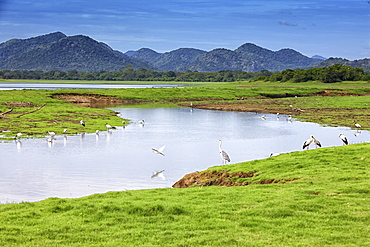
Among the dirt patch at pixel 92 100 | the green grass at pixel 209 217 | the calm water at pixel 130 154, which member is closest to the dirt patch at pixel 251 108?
the dirt patch at pixel 92 100

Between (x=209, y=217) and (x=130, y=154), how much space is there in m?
22.2

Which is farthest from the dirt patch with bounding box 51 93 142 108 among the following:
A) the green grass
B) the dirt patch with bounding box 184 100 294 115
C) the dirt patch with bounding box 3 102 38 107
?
the green grass

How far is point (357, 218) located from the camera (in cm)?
1378

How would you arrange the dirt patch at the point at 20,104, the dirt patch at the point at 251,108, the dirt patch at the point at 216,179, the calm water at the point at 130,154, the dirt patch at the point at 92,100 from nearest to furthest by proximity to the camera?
→ the dirt patch at the point at 216,179 < the calm water at the point at 130,154 < the dirt patch at the point at 20,104 < the dirt patch at the point at 251,108 < the dirt patch at the point at 92,100

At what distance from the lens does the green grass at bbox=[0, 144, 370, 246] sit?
12320mm

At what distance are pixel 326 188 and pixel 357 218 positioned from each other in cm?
370

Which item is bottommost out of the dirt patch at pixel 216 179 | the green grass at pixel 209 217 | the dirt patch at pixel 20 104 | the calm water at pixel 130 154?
the calm water at pixel 130 154

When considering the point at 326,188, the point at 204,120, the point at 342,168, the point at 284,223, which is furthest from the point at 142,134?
the point at 284,223

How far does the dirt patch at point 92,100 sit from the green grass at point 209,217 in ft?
242

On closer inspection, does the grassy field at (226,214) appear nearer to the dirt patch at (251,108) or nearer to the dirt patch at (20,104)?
the dirt patch at (20,104)

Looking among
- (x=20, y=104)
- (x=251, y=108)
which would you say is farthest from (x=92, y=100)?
(x=251, y=108)

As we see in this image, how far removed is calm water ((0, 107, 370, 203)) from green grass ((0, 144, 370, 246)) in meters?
7.29

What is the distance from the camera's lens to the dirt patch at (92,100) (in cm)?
9331

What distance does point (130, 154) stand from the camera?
36062mm
